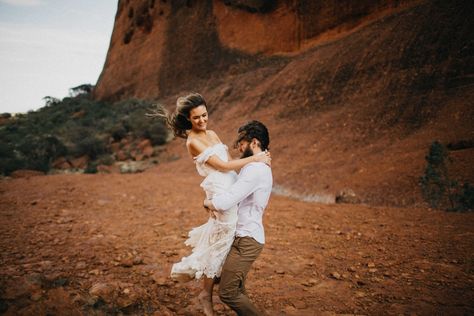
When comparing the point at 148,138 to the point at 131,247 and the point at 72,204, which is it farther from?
the point at 131,247

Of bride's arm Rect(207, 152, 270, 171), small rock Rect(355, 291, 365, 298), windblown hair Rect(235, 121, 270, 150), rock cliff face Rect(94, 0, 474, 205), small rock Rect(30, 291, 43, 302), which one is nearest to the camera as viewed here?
bride's arm Rect(207, 152, 270, 171)

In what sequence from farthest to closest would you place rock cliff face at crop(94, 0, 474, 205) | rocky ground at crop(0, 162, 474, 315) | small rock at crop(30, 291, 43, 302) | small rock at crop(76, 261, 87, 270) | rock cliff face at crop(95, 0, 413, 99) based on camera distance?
rock cliff face at crop(95, 0, 413, 99), rock cliff face at crop(94, 0, 474, 205), small rock at crop(76, 261, 87, 270), rocky ground at crop(0, 162, 474, 315), small rock at crop(30, 291, 43, 302)

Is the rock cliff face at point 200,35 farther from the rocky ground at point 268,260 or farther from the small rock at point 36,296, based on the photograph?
the small rock at point 36,296

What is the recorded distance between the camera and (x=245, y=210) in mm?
2334

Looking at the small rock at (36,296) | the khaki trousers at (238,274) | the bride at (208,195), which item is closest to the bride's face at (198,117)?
the bride at (208,195)

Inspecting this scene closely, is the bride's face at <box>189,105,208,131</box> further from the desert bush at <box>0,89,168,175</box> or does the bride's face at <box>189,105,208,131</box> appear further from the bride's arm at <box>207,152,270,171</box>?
the desert bush at <box>0,89,168,175</box>

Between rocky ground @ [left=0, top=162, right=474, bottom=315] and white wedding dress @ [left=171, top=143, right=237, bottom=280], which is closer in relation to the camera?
white wedding dress @ [left=171, top=143, right=237, bottom=280]

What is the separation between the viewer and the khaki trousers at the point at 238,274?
2182 mm

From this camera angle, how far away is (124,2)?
3053 centimetres

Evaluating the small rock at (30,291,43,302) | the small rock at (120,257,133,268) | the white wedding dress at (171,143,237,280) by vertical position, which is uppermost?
the white wedding dress at (171,143,237,280)

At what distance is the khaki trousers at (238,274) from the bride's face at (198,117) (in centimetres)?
99

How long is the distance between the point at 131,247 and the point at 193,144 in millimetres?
2605

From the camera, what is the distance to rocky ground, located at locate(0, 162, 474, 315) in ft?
9.46

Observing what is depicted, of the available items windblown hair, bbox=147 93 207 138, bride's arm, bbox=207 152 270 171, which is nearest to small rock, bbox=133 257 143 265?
windblown hair, bbox=147 93 207 138
